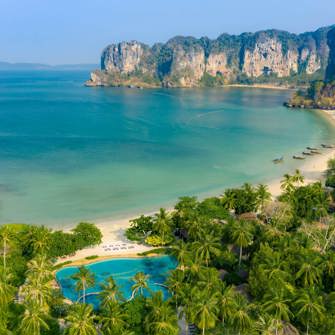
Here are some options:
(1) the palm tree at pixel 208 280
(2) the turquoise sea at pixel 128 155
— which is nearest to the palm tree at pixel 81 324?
(1) the palm tree at pixel 208 280

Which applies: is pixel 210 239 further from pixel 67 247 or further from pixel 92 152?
pixel 92 152

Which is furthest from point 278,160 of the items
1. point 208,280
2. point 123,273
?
point 208,280

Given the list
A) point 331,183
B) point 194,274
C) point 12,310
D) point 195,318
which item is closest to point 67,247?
point 12,310

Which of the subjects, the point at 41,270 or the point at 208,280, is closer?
the point at 41,270

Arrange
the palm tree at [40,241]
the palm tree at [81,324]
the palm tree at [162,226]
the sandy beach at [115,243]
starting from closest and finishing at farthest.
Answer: the palm tree at [81,324] < the palm tree at [40,241] < the sandy beach at [115,243] < the palm tree at [162,226]

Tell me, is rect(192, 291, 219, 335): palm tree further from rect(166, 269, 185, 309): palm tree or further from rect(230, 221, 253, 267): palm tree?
rect(230, 221, 253, 267): palm tree

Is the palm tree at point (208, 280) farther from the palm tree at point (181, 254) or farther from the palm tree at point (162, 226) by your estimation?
the palm tree at point (162, 226)

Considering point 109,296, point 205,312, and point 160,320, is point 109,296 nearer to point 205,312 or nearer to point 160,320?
point 160,320
